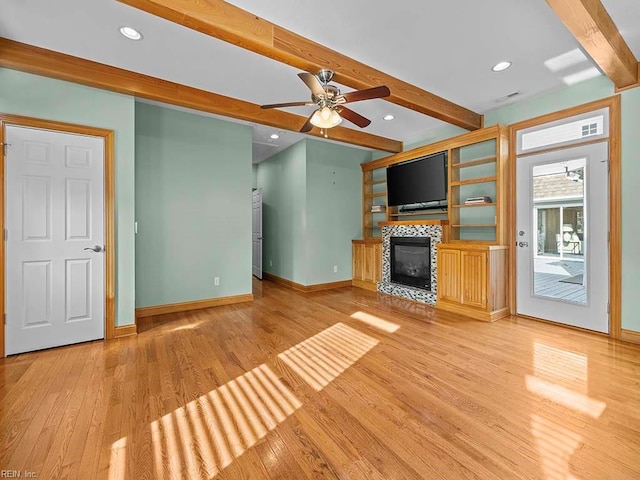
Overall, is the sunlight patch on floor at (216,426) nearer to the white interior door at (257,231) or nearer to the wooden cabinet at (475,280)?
the wooden cabinet at (475,280)

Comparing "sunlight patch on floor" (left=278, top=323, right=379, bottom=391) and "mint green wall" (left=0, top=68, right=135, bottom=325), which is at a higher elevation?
"mint green wall" (left=0, top=68, right=135, bottom=325)

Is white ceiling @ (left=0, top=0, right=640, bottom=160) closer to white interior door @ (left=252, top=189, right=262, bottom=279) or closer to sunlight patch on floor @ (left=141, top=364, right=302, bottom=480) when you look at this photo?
sunlight patch on floor @ (left=141, top=364, right=302, bottom=480)

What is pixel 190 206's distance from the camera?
169 inches

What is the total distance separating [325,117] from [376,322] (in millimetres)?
2494

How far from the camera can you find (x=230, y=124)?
456 centimetres

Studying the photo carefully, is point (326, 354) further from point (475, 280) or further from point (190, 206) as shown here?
point (190, 206)

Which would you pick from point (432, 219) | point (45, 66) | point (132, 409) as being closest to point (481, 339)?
point (432, 219)

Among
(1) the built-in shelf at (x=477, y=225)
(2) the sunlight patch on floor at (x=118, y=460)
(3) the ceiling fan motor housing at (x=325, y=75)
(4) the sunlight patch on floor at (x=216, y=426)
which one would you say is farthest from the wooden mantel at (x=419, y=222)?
(2) the sunlight patch on floor at (x=118, y=460)

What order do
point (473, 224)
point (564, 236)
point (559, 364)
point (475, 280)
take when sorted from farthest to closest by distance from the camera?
1. point (473, 224)
2. point (475, 280)
3. point (564, 236)
4. point (559, 364)

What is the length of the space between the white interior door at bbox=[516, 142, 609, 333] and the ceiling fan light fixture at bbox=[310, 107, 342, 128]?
2.72m

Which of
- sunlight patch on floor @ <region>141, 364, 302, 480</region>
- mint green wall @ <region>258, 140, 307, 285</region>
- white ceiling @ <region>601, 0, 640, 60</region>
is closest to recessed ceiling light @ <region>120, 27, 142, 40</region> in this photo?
sunlight patch on floor @ <region>141, 364, 302, 480</region>

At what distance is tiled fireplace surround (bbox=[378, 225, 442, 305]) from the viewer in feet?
15.1

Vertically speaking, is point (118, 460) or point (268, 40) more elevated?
point (268, 40)

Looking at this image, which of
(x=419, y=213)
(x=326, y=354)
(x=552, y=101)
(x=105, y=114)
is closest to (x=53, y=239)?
(x=105, y=114)
